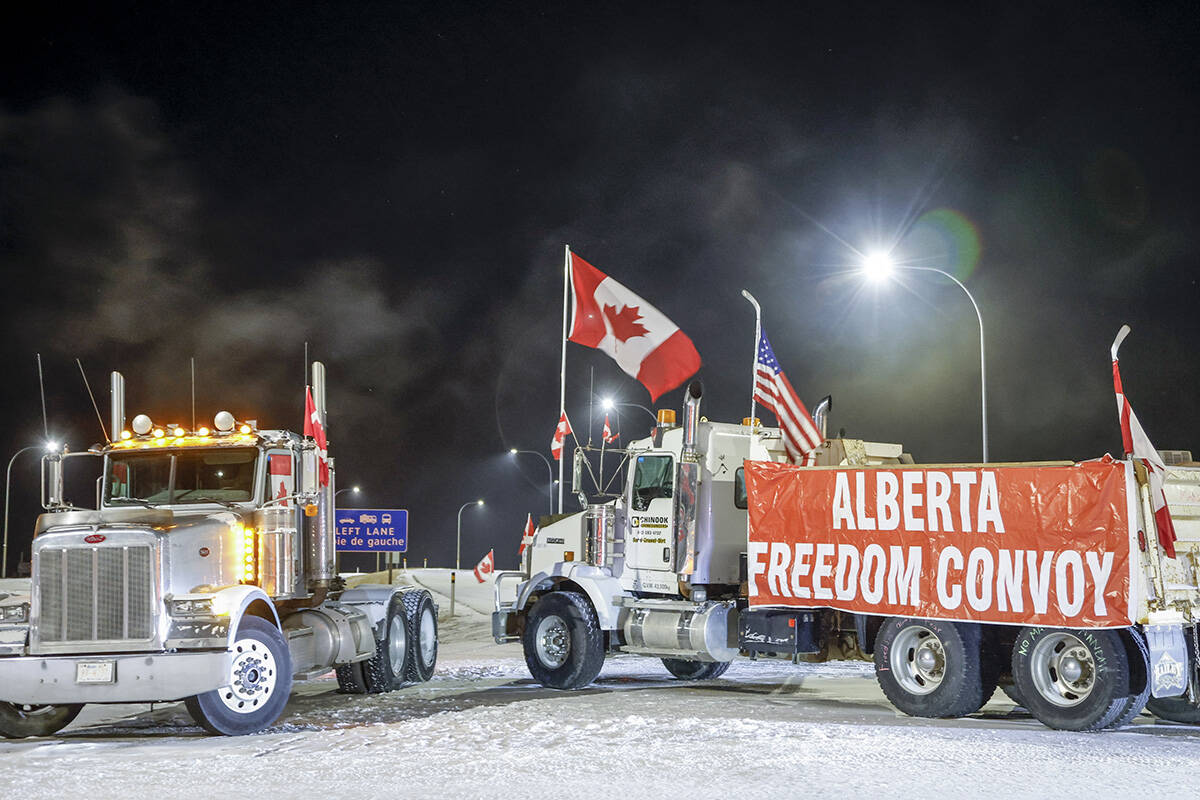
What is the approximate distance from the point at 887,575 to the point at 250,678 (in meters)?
6.84

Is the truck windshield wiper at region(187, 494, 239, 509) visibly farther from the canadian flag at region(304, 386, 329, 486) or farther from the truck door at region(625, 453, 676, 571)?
the truck door at region(625, 453, 676, 571)

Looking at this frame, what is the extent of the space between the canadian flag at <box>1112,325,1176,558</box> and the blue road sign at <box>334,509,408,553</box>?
20587mm

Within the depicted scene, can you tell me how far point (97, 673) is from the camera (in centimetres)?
1216

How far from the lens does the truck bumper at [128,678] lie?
12.1m

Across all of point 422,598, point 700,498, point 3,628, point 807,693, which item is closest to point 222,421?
point 3,628

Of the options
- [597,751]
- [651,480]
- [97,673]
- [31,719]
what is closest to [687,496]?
[651,480]

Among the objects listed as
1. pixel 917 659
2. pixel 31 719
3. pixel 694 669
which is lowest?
pixel 694 669

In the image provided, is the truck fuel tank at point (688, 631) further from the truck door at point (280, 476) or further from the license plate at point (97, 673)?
the license plate at point (97, 673)

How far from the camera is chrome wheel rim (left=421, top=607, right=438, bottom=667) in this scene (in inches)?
704

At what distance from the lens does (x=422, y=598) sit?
59.6ft

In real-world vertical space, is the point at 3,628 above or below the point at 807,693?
above

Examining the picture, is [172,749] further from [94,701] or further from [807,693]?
[807,693]

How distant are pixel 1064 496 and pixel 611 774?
5.62 m

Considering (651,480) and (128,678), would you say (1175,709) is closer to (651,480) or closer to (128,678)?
(651,480)
